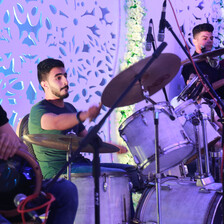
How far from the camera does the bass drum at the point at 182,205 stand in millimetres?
2621

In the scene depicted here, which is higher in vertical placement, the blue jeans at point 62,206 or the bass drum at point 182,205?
the blue jeans at point 62,206

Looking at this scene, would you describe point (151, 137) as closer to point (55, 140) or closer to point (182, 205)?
point (182, 205)

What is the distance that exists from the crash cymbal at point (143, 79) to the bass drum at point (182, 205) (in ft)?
2.43

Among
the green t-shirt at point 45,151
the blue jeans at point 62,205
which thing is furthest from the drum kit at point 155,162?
the blue jeans at point 62,205

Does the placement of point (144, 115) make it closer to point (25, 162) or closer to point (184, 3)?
point (25, 162)

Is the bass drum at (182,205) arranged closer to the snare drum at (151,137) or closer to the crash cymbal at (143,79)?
the snare drum at (151,137)

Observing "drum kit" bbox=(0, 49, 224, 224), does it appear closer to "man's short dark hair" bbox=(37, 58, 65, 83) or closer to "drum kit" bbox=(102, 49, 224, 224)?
"drum kit" bbox=(102, 49, 224, 224)

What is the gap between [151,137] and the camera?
2.77 meters

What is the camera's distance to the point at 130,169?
132 inches

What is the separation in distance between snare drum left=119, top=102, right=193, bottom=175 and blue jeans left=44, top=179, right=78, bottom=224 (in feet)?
2.37

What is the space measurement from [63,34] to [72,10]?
323 mm

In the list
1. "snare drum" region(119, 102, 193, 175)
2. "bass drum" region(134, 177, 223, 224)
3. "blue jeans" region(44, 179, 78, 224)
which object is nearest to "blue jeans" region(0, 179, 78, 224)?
"blue jeans" region(44, 179, 78, 224)

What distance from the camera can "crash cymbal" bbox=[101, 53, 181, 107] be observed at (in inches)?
96.2

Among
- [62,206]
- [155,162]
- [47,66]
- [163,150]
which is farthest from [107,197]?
[47,66]
